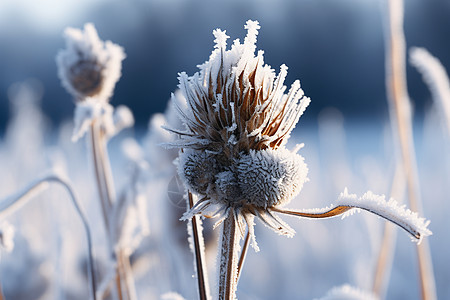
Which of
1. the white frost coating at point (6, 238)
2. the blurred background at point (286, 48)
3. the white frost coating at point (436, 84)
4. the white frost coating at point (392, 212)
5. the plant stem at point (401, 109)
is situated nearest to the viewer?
the white frost coating at point (392, 212)

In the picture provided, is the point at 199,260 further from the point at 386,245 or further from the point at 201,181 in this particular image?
the point at 386,245

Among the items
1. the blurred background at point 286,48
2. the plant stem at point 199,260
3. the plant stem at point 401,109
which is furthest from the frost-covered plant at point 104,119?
the blurred background at point 286,48

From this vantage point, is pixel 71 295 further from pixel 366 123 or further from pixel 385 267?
pixel 366 123

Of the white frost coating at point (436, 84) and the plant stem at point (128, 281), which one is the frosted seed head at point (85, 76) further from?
the white frost coating at point (436, 84)

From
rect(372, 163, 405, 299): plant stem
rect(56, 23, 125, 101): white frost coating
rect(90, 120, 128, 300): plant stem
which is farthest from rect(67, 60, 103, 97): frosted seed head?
rect(372, 163, 405, 299): plant stem

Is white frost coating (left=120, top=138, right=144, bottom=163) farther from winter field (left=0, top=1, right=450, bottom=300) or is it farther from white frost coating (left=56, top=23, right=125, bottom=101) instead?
white frost coating (left=56, top=23, right=125, bottom=101)

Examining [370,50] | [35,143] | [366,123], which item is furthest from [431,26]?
[35,143]

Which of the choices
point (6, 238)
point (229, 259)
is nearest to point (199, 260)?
point (229, 259)
